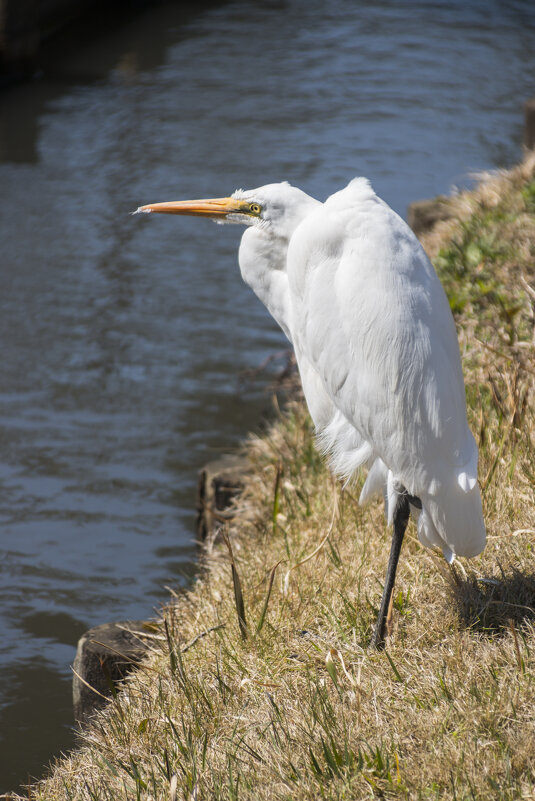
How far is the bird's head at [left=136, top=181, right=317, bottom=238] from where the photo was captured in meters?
2.93

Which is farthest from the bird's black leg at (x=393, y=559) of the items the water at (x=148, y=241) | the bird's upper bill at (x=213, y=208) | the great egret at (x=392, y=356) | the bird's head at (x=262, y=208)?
the water at (x=148, y=241)

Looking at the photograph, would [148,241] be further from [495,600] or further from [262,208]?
[495,600]

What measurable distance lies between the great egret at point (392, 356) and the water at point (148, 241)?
1.45 m

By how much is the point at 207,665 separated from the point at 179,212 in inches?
59.7

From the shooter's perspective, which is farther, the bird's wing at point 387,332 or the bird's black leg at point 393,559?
the bird's black leg at point 393,559

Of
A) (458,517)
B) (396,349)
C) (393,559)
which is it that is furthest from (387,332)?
(393,559)

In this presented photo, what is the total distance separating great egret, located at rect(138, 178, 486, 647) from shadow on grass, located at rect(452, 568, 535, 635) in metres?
0.20

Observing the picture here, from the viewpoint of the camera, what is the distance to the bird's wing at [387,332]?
98.7 inches

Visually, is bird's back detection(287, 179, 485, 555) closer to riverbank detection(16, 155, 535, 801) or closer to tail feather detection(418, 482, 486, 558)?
tail feather detection(418, 482, 486, 558)

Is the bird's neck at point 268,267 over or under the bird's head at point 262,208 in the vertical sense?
under

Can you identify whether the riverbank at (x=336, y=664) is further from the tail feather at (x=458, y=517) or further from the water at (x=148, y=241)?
the water at (x=148, y=241)

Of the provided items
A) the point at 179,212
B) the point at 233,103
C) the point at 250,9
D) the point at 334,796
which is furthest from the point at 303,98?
the point at 334,796

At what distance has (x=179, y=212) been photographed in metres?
Result: 3.14

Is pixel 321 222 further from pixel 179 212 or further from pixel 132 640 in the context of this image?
pixel 132 640
